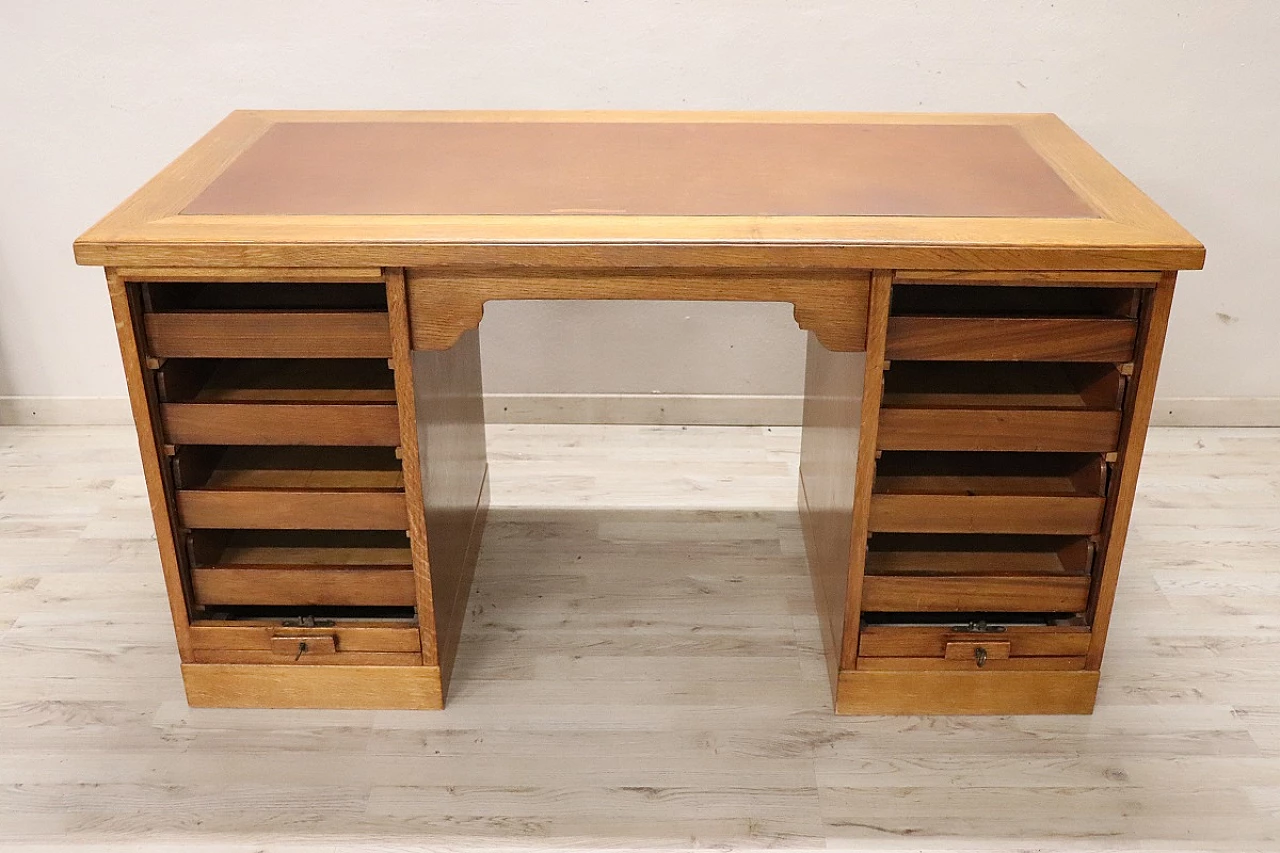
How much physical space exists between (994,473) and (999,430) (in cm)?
17

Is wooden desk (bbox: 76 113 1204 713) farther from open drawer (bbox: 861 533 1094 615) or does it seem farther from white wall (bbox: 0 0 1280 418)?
white wall (bbox: 0 0 1280 418)

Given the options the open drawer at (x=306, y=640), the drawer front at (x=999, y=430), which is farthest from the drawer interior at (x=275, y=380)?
the drawer front at (x=999, y=430)

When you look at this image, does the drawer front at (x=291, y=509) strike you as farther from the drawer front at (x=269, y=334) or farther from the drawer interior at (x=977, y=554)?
the drawer interior at (x=977, y=554)

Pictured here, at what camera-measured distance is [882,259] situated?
1504 millimetres

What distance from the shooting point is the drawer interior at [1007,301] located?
1.68 metres

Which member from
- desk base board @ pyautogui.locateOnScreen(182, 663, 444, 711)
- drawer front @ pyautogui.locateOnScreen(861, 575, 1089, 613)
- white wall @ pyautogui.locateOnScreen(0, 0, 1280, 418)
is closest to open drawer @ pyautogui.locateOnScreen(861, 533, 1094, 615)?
drawer front @ pyautogui.locateOnScreen(861, 575, 1089, 613)

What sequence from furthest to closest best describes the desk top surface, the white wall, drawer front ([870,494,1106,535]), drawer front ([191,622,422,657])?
the white wall → drawer front ([191,622,422,657]) → drawer front ([870,494,1106,535]) → the desk top surface

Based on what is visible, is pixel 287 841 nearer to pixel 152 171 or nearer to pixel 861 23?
pixel 152 171

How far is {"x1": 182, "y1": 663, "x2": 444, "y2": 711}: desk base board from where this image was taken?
1850 mm

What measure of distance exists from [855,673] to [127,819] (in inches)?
44.3

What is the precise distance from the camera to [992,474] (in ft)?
5.94

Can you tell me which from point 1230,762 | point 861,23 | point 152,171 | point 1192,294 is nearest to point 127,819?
point 152,171

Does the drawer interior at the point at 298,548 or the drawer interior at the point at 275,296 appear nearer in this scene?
the drawer interior at the point at 275,296

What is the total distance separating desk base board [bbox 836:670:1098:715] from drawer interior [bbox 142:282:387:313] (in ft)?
3.19
